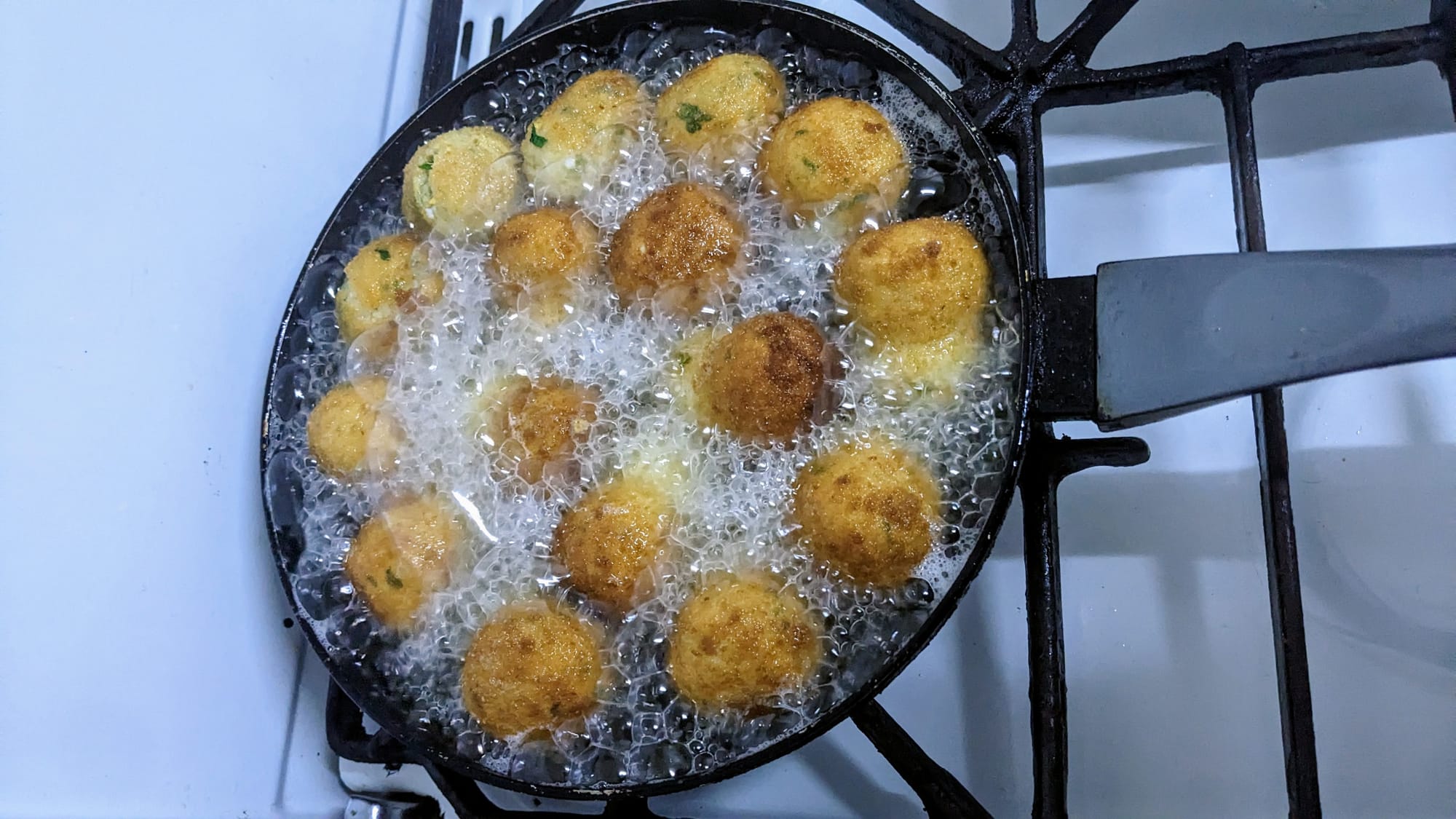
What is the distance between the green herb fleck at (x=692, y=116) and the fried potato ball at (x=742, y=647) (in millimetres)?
458

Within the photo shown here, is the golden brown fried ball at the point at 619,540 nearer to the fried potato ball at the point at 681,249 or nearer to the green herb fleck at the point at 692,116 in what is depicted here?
the fried potato ball at the point at 681,249

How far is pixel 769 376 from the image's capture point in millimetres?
768

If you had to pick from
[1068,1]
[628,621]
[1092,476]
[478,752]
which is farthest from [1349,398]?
[478,752]

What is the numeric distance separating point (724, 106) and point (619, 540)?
0.44m

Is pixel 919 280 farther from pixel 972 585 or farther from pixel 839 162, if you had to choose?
pixel 972 585

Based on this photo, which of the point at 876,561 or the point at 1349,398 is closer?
the point at 876,561

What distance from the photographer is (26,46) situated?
810 millimetres

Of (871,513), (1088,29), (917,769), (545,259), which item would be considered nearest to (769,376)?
(871,513)

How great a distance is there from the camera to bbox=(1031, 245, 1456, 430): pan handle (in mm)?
554

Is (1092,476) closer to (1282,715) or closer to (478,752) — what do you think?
(1282,715)

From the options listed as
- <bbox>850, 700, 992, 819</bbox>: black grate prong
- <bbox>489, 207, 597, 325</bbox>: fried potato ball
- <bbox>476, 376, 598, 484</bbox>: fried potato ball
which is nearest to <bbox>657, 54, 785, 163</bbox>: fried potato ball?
<bbox>489, 207, 597, 325</bbox>: fried potato ball

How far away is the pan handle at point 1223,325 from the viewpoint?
1.82 feet

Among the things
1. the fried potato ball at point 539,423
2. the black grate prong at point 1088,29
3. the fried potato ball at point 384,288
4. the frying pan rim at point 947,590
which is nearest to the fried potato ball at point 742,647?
the frying pan rim at point 947,590

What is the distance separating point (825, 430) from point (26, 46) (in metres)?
0.81
